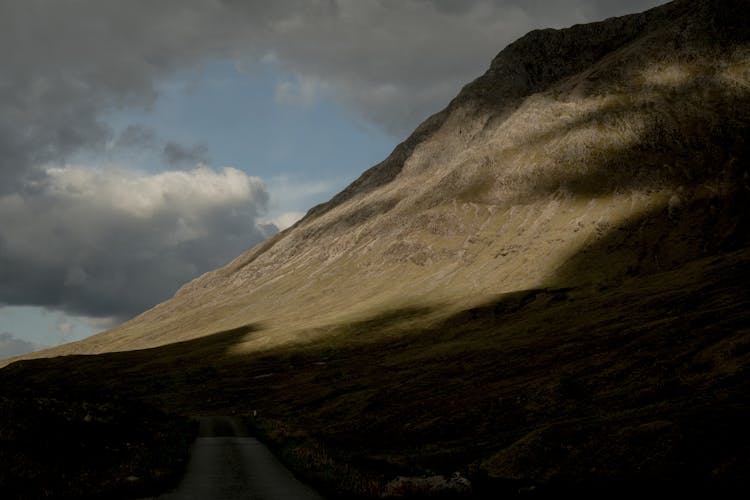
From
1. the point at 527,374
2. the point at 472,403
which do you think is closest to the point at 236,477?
the point at 472,403

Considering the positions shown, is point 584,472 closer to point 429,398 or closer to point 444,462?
point 444,462

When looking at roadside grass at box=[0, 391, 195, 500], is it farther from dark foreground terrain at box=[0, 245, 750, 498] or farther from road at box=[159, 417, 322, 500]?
road at box=[159, 417, 322, 500]

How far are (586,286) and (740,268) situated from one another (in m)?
50.4

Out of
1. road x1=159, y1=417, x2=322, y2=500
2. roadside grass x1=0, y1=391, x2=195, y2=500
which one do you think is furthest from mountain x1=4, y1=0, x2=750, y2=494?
roadside grass x1=0, y1=391, x2=195, y2=500

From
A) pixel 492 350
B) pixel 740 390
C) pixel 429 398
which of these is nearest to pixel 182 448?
pixel 740 390

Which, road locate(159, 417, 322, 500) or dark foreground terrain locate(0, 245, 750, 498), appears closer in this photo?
road locate(159, 417, 322, 500)

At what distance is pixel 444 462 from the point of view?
33531mm

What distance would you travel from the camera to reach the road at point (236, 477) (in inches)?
814

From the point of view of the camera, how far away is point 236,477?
2488 cm

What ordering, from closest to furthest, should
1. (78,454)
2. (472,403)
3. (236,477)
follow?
(236,477) < (78,454) < (472,403)

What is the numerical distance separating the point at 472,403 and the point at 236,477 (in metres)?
40.5

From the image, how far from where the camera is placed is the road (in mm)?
20672

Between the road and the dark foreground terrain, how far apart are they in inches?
41.1

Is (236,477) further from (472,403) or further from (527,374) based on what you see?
(527,374)
